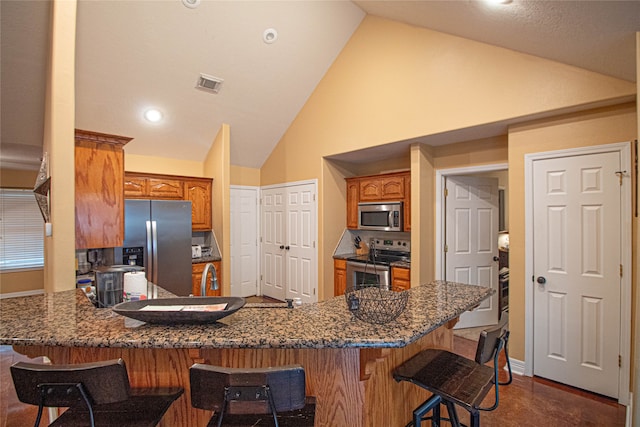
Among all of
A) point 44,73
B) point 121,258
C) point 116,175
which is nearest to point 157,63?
point 44,73

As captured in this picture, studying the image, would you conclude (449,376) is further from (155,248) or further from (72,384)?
(155,248)

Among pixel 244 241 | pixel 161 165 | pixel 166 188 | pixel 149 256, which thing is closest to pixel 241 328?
pixel 149 256

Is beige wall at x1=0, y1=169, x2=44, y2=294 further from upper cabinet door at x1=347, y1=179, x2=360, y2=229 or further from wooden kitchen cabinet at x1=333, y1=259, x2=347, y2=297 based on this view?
upper cabinet door at x1=347, y1=179, x2=360, y2=229

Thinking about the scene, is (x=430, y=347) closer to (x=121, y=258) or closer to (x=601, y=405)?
(x=601, y=405)

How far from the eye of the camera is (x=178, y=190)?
185 inches

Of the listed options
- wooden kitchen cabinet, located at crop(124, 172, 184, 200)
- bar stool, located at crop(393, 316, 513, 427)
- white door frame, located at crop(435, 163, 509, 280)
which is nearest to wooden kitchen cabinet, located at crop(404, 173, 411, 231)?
white door frame, located at crop(435, 163, 509, 280)

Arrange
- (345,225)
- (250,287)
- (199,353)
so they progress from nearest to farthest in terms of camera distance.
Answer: (199,353) → (345,225) → (250,287)

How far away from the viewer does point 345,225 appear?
5.04 meters

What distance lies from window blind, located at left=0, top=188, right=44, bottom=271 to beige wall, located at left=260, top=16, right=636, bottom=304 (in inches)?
178

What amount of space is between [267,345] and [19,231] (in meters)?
6.65

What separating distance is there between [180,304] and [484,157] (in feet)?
11.3

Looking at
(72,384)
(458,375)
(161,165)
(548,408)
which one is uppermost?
(161,165)

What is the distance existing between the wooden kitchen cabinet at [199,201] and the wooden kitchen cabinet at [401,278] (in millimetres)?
2905

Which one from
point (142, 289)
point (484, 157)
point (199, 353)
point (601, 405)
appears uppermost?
point (484, 157)
